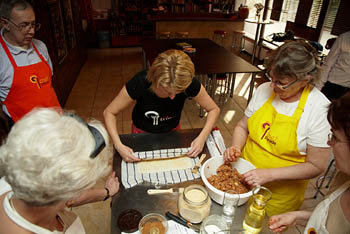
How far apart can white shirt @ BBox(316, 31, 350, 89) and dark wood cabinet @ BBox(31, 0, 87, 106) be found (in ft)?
13.4

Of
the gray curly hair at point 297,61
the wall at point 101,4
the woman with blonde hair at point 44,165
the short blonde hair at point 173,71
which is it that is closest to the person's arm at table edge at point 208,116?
the short blonde hair at point 173,71

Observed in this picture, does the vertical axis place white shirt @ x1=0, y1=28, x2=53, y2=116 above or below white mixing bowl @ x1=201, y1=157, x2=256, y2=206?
above

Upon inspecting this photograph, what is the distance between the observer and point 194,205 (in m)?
1.01

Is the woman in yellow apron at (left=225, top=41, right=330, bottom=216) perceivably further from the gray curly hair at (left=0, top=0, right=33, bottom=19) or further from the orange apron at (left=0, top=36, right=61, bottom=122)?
the gray curly hair at (left=0, top=0, right=33, bottom=19)

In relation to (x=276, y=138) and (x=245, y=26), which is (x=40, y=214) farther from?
(x=245, y=26)

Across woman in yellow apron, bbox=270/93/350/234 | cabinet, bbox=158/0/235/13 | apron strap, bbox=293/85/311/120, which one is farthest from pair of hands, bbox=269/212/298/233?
cabinet, bbox=158/0/235/13

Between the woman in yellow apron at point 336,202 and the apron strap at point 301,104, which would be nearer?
the woman in yellow apron at point 336,202

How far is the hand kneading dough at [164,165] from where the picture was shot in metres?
1.38

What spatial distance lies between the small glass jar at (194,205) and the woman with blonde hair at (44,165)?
443 mm

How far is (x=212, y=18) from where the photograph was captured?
25.3ft

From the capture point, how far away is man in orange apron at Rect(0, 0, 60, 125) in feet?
5.83

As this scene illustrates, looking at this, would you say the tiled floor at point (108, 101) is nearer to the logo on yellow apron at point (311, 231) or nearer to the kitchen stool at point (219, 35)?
the logo on yellow apron at point (311, 231)

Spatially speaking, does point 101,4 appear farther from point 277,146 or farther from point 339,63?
point 277,146

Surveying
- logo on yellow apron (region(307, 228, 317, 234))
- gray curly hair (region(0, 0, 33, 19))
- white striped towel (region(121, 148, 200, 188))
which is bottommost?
white striped towel (region(121, 148, 200, 188))
